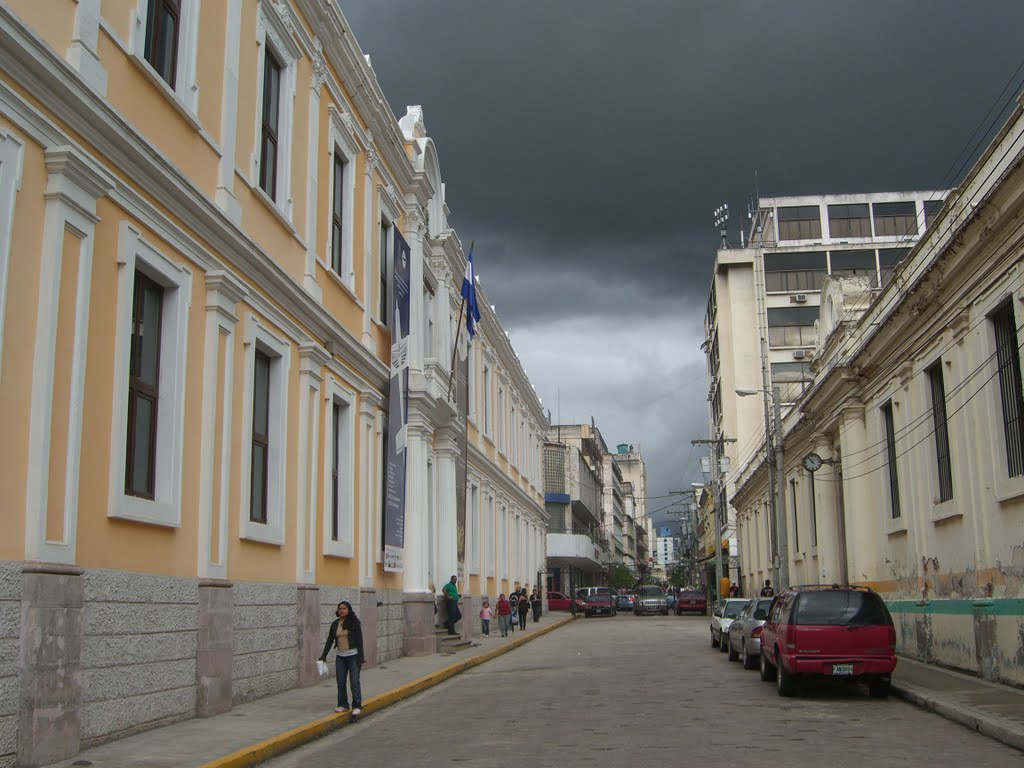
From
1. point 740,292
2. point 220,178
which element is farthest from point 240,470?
point 740,292

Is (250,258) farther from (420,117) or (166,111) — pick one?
(420,117)

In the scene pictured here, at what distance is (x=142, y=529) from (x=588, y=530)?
3194 inches

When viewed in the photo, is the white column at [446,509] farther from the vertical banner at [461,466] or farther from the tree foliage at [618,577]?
the tree foliage at [618,577]

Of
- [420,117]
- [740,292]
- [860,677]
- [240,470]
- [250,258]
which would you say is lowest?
[860,677]

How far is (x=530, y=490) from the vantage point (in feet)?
167

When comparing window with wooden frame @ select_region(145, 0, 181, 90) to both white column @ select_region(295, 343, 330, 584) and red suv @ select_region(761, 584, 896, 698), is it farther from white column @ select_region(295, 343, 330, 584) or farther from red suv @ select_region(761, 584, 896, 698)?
red suv @ select_region(761, 584, 896, 698)

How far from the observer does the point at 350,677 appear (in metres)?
13.2

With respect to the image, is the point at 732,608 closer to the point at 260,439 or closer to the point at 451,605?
the point at 451,605

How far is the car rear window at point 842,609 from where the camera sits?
1538 cm

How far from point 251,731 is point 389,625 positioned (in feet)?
33.8

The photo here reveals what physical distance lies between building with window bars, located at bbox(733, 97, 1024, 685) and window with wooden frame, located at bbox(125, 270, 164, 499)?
11473mm

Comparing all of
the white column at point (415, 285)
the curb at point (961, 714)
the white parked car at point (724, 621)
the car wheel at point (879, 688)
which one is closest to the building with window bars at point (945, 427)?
the curb at point (961, 714)

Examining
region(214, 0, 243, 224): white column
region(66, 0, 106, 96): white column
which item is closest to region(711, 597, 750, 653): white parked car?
region(214, 0, 243, 224): white column

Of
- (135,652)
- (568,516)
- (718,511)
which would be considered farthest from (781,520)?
(568,516)
